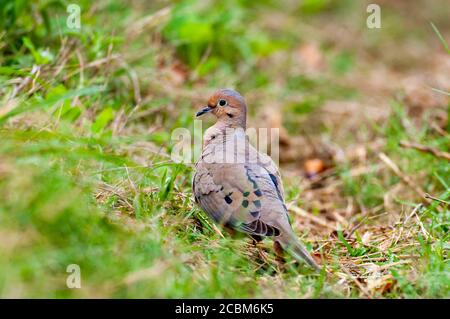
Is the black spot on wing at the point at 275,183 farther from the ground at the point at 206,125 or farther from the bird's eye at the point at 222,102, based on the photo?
the bird's eye at the point at 222,102

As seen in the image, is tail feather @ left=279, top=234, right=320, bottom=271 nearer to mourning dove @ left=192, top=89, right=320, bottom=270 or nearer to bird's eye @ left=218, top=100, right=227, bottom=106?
mourning dove @ left=192, top=89, right=320, bottom=270

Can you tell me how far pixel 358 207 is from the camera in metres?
5.45

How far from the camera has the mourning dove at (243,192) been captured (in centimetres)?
361

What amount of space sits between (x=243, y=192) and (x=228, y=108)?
40.9 inches

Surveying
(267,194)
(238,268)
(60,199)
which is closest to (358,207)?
(267,194)

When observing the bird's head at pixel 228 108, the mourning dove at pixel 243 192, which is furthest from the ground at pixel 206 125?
the bird's head at pixel 228 108

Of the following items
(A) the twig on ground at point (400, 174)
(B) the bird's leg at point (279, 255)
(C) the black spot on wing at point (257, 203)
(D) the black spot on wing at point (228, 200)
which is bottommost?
(B) the bird's leg at point (279, 255)

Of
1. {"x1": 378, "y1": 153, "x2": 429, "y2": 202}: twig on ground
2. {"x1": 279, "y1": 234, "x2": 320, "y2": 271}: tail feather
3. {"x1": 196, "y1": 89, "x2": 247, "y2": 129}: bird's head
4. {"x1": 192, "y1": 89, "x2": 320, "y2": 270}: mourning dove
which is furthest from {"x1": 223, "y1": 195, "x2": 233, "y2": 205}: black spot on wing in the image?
{"x1": 378, "y1": 153, "x2": 429, "y2": 202}: twig on ground

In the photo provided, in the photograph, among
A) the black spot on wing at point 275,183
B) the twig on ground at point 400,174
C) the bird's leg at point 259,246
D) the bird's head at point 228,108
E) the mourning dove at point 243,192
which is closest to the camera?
the mourning dove at point 243,192

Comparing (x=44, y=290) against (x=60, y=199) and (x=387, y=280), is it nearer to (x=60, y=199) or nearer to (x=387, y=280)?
(x=60, y=199)

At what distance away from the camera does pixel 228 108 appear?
4734 millimetres

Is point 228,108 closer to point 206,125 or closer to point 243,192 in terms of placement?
point 243,192

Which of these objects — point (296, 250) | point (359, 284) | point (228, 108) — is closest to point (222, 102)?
point (228, 108)
